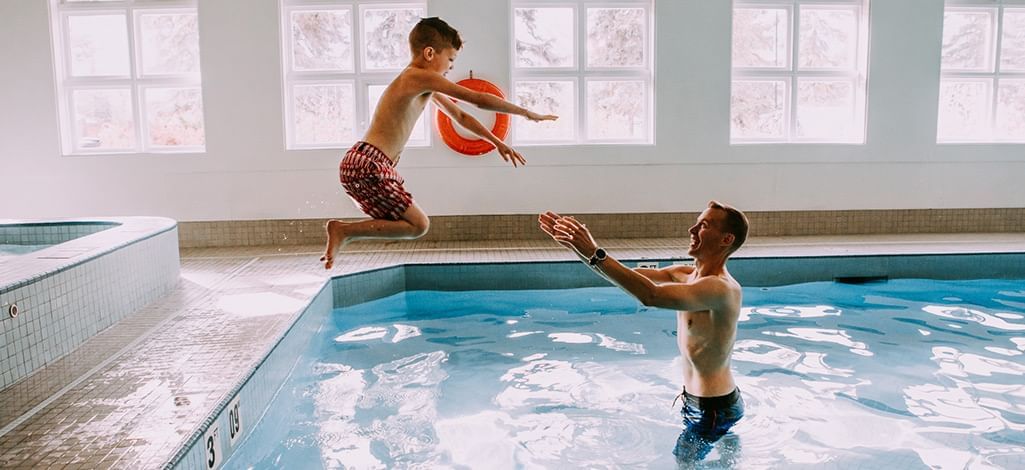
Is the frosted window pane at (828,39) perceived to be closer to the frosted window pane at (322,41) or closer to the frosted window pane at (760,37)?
the frosted window pane at (760,37)

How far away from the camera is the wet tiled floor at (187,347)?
2596mm

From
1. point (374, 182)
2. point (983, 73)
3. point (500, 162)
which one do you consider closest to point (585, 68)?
point (500, 162)

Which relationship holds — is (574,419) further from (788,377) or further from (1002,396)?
(1002,396)

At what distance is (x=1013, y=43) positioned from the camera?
297 inches

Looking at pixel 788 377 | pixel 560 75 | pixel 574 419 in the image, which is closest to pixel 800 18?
pixel 560 75

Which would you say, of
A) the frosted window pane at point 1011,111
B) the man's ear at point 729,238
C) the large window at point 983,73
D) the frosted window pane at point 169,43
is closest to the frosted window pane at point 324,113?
the frosted window pane at point 169,43

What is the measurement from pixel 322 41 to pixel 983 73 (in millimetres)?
5964

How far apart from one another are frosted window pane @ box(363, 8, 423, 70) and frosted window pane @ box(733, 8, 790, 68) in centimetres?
282

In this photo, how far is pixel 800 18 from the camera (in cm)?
722

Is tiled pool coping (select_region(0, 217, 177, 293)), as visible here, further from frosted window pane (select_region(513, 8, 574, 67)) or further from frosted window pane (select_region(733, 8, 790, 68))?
frosted window pane (select_region(733, 8, 790, 68))

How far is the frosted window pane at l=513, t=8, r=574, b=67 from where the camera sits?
7066mm

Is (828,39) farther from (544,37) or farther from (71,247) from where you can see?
(71,247)

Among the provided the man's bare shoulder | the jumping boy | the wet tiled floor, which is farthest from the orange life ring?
the man's bare shoulder

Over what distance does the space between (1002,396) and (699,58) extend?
13.4 ft
